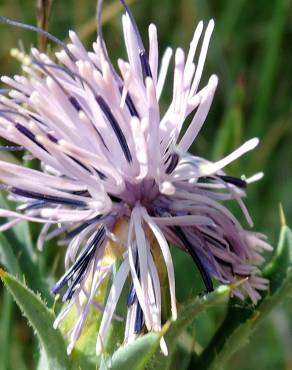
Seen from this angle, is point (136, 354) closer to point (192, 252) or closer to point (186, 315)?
point (186, 315)

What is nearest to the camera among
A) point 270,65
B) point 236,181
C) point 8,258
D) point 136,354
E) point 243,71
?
point 136,354

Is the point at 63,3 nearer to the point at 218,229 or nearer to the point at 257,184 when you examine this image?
the point at 257,184

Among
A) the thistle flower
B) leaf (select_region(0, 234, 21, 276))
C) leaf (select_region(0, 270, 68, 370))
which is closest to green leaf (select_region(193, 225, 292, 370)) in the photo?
the thistle flower

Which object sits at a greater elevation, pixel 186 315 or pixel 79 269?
pixel 79 269

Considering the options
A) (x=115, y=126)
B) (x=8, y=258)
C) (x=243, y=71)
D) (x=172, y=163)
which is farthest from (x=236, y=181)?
(x=243, y=71)

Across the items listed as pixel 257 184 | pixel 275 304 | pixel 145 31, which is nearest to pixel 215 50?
pixel 145 31

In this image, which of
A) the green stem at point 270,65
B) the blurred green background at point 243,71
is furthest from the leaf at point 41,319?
the green stem at point 270,65
